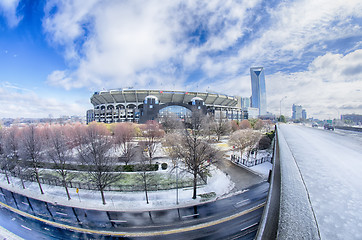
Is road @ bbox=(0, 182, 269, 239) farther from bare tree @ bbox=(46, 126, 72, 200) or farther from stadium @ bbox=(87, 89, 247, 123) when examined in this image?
stadium @ bbox=(87, 89, 247, 123)

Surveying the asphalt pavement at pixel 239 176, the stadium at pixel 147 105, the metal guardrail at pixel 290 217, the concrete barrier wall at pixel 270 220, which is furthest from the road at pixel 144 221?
the stadium at pixel 147 105

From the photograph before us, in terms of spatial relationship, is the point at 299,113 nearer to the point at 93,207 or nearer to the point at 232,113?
the point at 232,113

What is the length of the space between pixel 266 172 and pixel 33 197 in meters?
31.5

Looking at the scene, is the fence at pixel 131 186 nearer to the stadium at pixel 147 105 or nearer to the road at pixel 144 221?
the road at pixel 144 221

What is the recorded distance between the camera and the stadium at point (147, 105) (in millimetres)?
63156

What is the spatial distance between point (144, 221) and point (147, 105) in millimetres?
54434

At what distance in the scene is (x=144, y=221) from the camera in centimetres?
1155

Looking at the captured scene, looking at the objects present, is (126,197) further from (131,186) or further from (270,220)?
(270,220)

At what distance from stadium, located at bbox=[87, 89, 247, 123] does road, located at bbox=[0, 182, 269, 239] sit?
162ft

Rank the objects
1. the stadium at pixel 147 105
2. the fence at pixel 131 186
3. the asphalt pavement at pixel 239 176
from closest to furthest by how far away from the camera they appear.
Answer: the fence at pixel 131 186 → the asphalt pavement at pixel 239 176 → the stadium at pixel 147 105

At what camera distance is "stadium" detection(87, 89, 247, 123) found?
6316cm

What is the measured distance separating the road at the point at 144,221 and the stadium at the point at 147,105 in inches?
1946

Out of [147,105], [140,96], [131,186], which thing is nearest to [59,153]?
[131,186]

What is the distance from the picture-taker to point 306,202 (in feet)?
10.2
